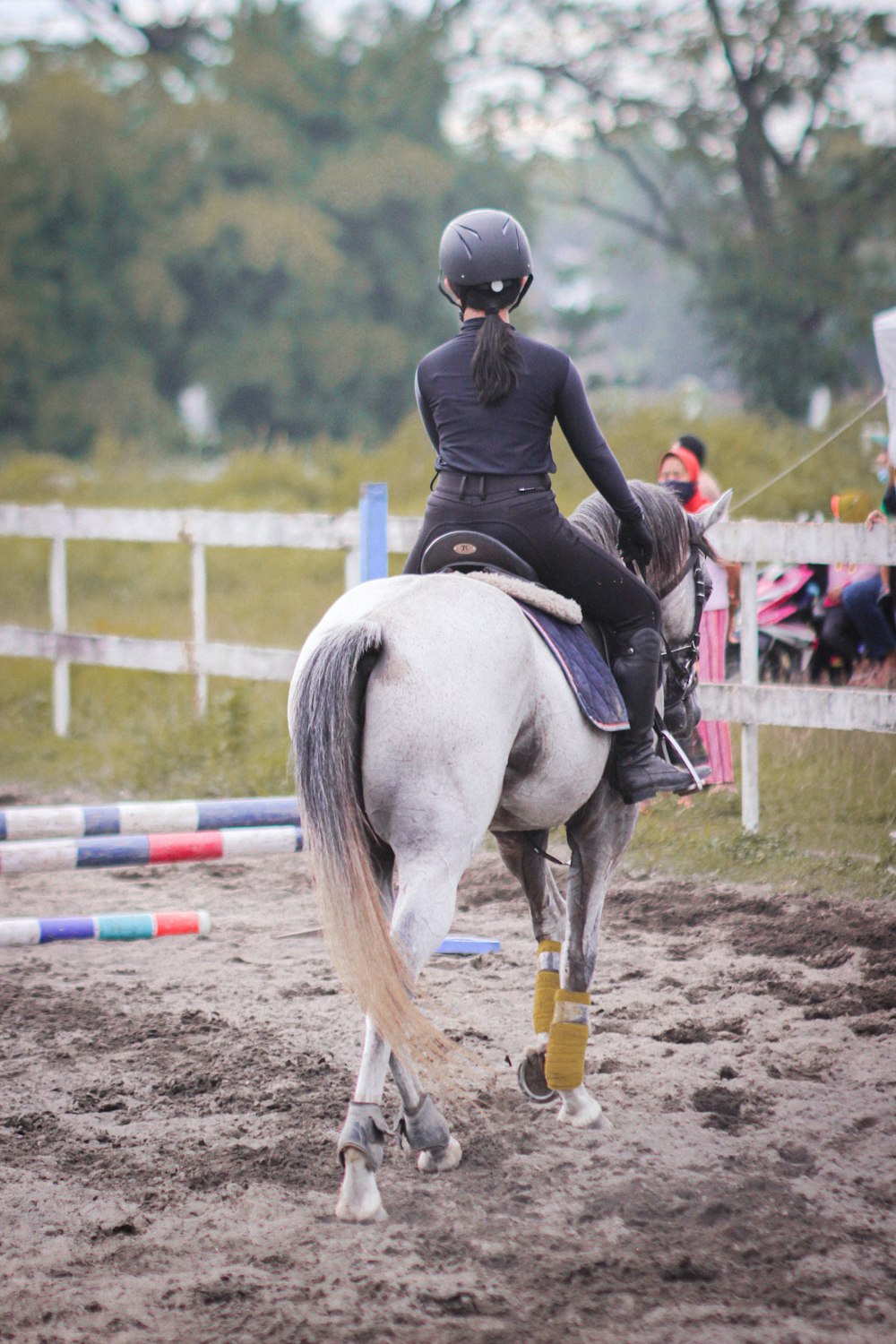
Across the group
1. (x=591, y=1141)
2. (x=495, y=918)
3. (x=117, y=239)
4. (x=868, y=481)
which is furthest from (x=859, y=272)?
(x=591, y=1141)

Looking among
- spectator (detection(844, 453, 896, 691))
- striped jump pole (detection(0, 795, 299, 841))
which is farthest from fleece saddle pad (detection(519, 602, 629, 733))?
spectator (detection(844, 453, 896, 691))

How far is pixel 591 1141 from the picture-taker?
3664mm

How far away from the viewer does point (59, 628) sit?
33.2 ft

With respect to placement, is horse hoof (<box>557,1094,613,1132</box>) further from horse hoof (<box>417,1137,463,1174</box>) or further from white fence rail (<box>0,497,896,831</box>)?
white fence rail (<box>0,497,896,831</box>)

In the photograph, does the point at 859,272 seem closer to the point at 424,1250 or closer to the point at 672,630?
the point at 672,630

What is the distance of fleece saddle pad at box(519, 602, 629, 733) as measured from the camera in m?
3.56

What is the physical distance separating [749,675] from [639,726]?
3234 millimetres

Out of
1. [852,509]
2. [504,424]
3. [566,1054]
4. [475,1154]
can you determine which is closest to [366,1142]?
[475,1154]

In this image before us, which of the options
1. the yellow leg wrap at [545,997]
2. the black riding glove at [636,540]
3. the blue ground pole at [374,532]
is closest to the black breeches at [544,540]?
the black riding glove at [636,540]

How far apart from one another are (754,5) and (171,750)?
2223 cm

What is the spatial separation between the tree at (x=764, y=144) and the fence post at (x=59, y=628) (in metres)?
19.1

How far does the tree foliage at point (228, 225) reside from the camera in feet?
118

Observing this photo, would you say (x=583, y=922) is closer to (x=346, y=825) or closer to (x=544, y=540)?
(x=346, y=825)

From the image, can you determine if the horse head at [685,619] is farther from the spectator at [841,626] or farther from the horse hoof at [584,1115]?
the spectator at [841,626]
